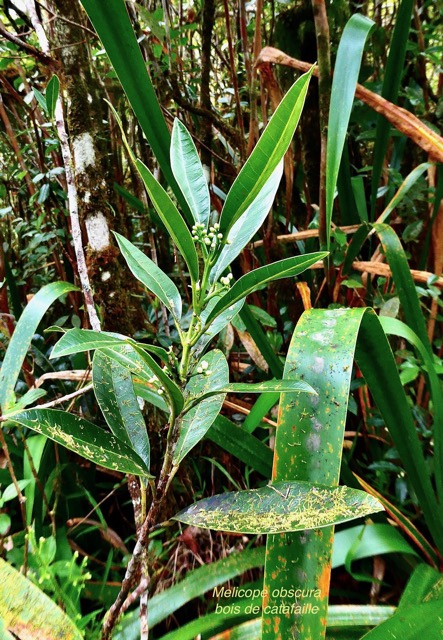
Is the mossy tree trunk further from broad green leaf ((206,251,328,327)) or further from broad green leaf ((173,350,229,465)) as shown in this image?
broad green leaf ((206,251,328,327))

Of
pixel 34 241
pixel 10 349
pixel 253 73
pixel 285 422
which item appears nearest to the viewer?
pixel 285 422

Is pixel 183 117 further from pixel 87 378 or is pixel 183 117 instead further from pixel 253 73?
pixel 87 378

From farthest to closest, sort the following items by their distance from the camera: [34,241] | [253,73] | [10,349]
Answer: [34,241] < [253,73] < [10,349]

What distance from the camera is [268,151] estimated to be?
0.28 m

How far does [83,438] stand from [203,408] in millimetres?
121

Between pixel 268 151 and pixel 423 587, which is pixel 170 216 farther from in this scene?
pixel 423 587

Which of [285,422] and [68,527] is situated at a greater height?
[285,422]

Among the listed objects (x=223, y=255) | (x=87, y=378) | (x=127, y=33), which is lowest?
(x=87, y=378)

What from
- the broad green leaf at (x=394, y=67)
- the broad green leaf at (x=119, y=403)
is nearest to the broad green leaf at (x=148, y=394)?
the broad green leaf at (x=119, y=403)

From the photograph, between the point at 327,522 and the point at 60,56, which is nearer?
the point at 327,522

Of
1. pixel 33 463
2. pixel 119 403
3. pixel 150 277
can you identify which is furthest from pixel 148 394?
pixel 33 463

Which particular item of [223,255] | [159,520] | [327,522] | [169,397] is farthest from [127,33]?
[159,520]

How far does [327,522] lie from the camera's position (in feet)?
0.88

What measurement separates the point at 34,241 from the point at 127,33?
78cm
